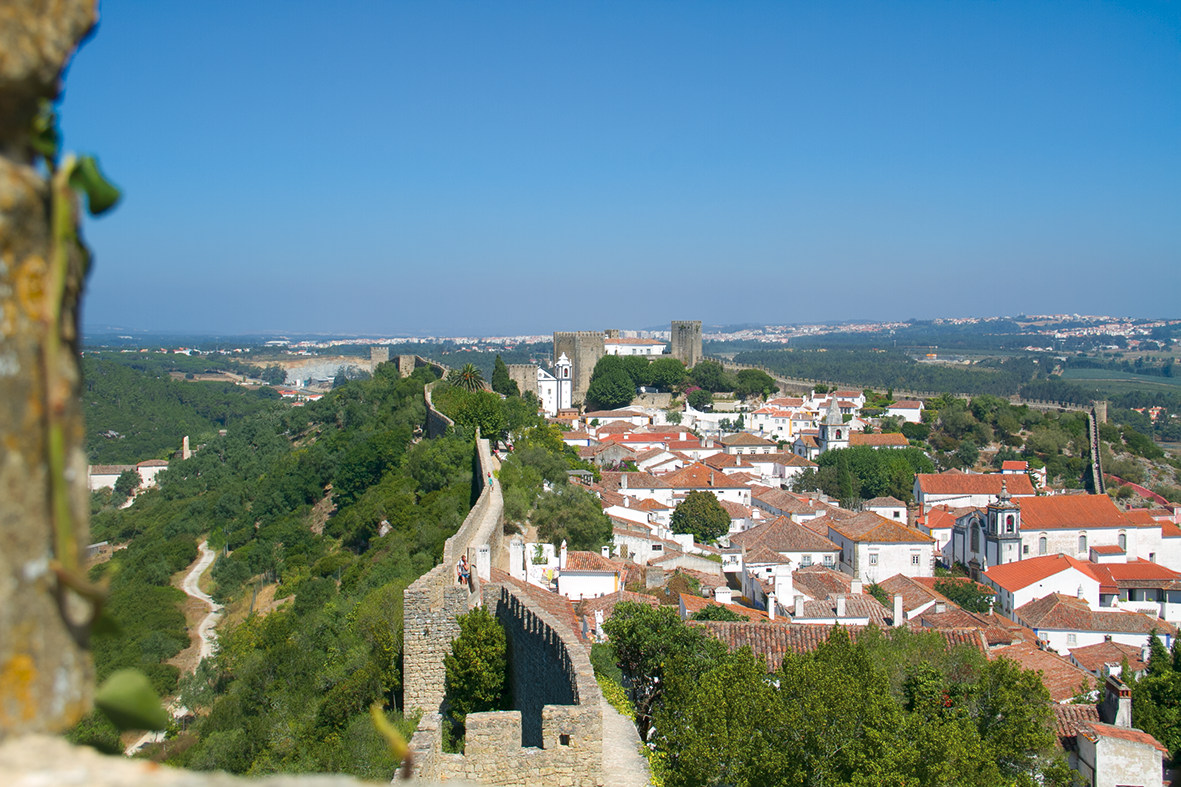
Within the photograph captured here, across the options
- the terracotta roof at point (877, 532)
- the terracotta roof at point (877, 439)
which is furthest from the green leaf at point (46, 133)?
the terracotta roof at point (877, 439)

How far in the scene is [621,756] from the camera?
8.62 metres

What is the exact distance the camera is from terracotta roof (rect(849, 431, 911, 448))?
6028cm

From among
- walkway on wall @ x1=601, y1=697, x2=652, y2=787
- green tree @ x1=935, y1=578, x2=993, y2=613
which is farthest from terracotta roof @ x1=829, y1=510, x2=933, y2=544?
walkway on wall @ x1=601, y1=697, x2=652, y2=787

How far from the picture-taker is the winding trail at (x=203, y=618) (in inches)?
765

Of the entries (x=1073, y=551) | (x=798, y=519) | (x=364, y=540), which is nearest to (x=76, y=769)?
(x=364, y=540)

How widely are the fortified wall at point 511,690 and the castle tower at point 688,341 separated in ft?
243

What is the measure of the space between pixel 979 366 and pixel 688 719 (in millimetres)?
180452

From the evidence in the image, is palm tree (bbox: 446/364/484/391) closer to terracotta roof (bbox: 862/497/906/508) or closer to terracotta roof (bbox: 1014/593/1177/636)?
terracotta roof (bbox: 1014/593/1177/636)

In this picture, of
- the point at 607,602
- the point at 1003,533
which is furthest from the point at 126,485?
the point at 1003,533

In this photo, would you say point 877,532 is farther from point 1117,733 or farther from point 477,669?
point 477,669

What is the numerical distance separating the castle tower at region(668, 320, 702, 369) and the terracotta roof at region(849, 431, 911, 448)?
25.9 meters

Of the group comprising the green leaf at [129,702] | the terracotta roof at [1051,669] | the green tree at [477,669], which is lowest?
the terracotta roof at [1051,669]

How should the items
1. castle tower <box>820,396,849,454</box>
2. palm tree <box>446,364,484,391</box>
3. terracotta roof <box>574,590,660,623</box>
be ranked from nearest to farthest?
1. terracotta roof <box>574,590,660,623</box>
2. palm tree <box>446,364,484,391</box>
3. castle tower <box>820,396,849,454</box>

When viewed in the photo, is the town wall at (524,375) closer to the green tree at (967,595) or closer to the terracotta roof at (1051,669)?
the green tree at (967,595)
